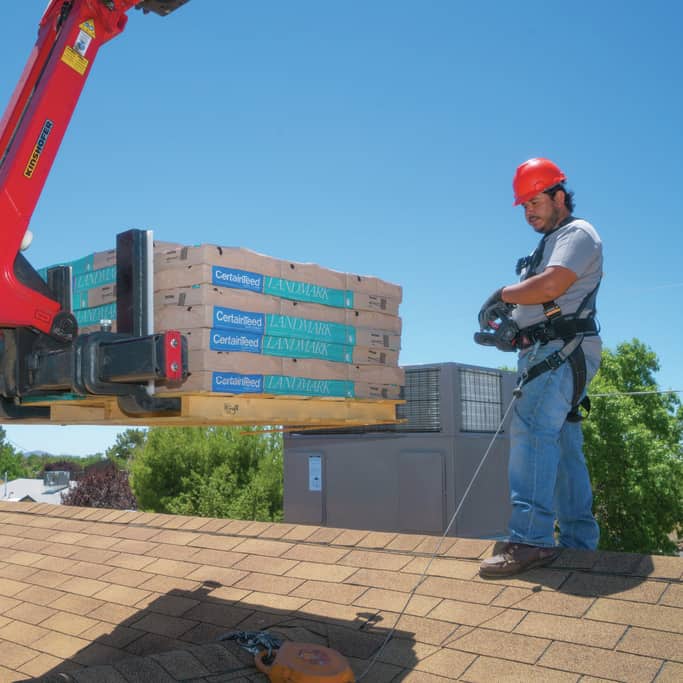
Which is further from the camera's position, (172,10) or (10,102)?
(172,10)

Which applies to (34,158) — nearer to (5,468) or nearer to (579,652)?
(579,652)

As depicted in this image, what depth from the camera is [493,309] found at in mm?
4898

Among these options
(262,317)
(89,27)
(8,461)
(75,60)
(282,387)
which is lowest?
(8,461)

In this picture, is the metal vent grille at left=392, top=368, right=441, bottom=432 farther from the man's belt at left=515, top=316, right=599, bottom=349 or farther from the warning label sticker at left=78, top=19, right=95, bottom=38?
the warning label sticker at left=78, top=19, right=95, bottom=38

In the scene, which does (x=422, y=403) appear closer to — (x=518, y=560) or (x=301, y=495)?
(x=301, y=495)

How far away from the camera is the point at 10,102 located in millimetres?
Answer: 4922

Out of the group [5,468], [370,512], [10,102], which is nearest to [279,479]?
[370,512]

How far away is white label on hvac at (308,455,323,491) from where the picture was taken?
15.8 metres

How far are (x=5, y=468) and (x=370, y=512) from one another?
8758 cm

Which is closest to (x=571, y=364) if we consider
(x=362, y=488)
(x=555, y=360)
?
(x=555, y=360)

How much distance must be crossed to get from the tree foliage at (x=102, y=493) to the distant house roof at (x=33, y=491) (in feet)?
53.6

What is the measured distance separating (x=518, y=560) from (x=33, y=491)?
6482 cm

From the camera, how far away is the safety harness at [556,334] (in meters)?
4.62

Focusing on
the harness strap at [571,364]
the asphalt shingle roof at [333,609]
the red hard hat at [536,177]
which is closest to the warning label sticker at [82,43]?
the red hard hat at [536,177]
